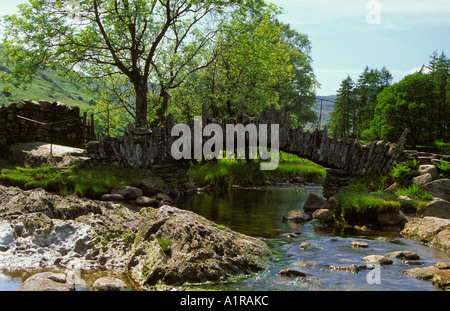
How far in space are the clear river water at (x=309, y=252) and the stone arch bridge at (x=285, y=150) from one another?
8.21ft

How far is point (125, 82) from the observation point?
33344 millimetres

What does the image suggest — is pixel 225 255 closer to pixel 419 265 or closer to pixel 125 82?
pixel 419 265

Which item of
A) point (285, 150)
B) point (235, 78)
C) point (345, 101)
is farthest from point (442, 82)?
point (285, 150)

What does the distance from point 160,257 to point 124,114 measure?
30.6 metres

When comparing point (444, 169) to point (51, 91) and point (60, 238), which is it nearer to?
point (60, 238)

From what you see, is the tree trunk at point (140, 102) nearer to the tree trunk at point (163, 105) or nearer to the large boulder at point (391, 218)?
the tree trunk at point (163, 105)

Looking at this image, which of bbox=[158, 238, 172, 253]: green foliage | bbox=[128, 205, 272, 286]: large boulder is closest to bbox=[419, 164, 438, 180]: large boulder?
bbox=[128, 205, 272, 286]: large boulder

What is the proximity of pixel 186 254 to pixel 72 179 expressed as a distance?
38.5 feet

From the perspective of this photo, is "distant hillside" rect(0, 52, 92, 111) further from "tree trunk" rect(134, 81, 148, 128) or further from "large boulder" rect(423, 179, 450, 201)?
"large boulder" rect(423, 179, 450, 201)

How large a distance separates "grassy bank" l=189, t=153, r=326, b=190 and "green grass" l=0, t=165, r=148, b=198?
18.4 ft

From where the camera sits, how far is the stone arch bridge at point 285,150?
1867 centimetres

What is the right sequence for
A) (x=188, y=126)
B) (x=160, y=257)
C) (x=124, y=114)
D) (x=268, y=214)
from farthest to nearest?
(x=124, y=114) < (x=188, y=126) < (x=268, y=214) < (x=160, y=257)

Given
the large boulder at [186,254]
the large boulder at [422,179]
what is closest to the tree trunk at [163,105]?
the large boulder at [422,179]
